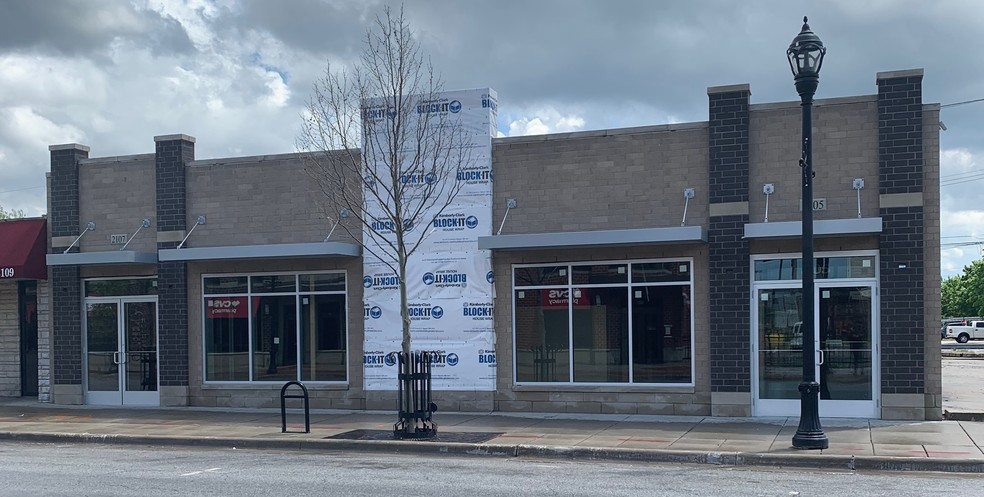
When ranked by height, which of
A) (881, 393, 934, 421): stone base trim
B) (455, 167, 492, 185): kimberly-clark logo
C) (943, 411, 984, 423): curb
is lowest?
(943, 411, 984, 423): curb

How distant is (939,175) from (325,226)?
10.9 metres

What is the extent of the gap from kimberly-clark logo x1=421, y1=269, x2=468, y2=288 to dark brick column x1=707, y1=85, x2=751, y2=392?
14.9 feet

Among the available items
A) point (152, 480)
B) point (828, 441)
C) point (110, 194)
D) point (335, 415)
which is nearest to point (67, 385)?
point (110, 194)

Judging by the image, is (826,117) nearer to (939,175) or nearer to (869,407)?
(939,175)

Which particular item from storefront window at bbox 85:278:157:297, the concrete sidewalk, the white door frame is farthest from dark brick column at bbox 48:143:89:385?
the white door frame

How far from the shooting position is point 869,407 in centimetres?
1552

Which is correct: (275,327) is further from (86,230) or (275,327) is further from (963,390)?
(963,390)

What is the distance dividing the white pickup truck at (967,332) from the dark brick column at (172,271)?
183 feet

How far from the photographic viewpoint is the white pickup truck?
201 ft

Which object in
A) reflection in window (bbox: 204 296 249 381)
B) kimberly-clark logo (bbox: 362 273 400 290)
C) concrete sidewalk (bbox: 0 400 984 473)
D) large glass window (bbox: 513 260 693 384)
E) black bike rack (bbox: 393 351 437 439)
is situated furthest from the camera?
reflection in window (bbox: 204 296 249 381)

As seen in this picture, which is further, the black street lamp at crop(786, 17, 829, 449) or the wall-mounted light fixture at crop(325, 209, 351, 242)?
the wall-mounted light fixture at crop(325, 209, 351, 242)

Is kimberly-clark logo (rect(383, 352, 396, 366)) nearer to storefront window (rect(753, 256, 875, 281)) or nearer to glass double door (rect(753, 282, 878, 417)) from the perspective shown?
glass double door (rect(753, 282, 878, 417))

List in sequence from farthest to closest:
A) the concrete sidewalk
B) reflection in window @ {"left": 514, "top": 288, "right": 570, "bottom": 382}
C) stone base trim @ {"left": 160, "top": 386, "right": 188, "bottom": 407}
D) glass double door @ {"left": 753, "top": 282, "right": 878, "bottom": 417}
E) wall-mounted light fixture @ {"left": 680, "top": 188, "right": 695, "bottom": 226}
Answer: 1. stone base trim @ {"left": 160, "top": 386, "right": 188, "bottom": 407}
2. reflection in window @ {"left": 514, "top": 288, "right": 570, "bottom": 382}
3. wall-mounted light fixture @ {"left": 680, "top": 188, "right": 695, "bottom": 226}
4. glass double door @ {"left": 753, "top": 282, "right": 878, "bottom": 417}
5. the concrete sidewalk

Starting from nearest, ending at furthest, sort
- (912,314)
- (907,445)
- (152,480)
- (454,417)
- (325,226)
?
(152,480)
(907,445)
(912,314)
(454,417)
(325,226)
